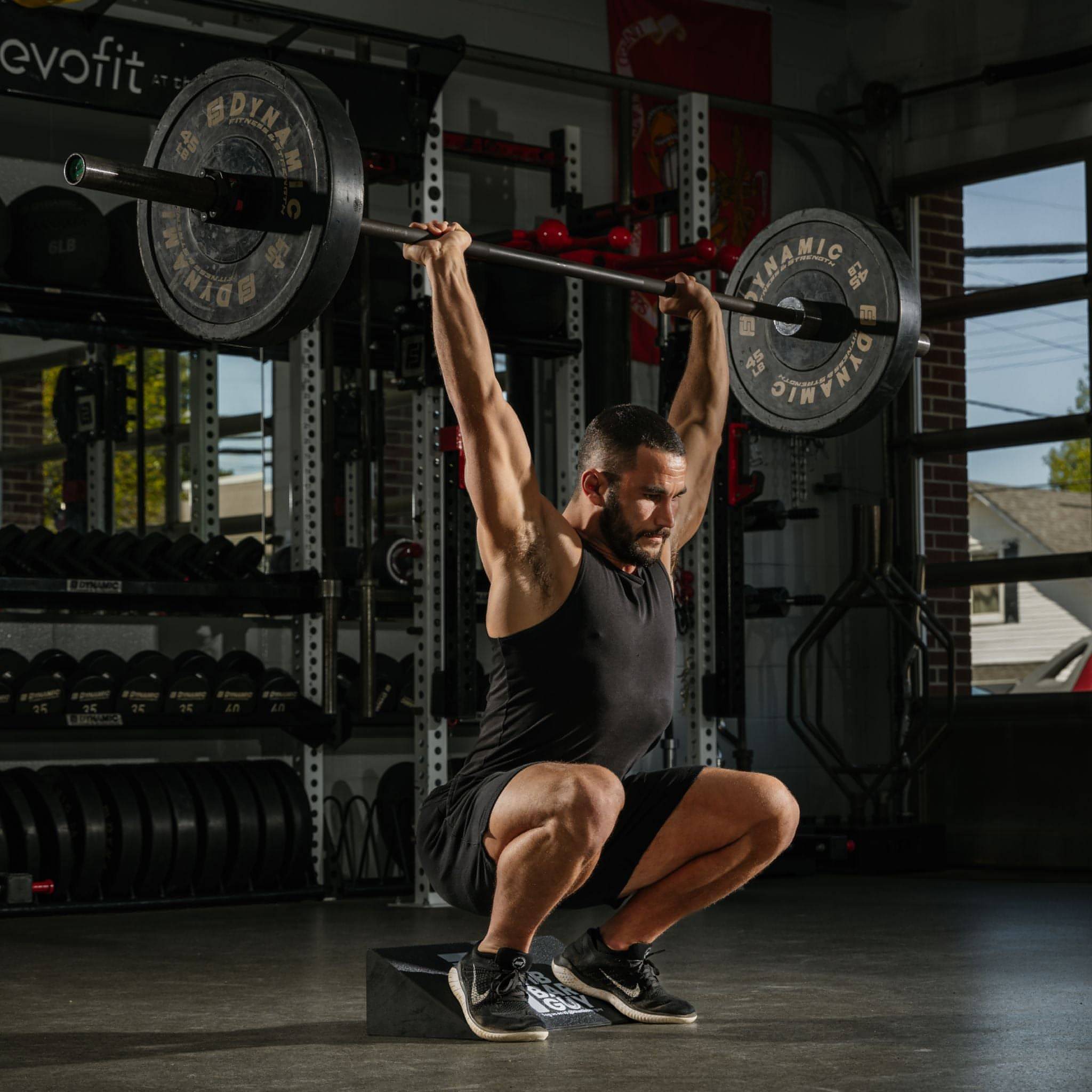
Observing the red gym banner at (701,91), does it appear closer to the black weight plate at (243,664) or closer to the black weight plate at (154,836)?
the black weight plate at (243,664)

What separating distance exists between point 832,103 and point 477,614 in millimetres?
3173

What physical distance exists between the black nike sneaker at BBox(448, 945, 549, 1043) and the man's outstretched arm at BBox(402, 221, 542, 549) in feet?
2.23

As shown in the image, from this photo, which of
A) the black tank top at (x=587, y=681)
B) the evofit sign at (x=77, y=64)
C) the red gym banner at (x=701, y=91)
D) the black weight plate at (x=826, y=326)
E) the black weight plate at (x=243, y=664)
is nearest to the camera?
the black tank top at (x=587, y=681)

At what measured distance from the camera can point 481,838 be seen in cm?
290

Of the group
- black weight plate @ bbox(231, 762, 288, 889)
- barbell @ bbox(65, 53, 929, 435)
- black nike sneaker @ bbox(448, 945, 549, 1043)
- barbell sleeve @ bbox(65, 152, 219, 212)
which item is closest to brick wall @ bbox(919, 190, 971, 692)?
black weight plate @ bbox(231, 762, 288, 889)

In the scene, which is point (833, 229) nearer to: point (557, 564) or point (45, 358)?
point (557, 564)

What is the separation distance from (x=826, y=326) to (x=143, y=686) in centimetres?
261

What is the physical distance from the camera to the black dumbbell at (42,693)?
5.23 meters

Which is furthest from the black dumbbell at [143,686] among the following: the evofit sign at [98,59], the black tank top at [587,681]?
the black tank top at [587,681]

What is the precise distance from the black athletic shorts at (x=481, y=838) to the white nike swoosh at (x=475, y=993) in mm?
106

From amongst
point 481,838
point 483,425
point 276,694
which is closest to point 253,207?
point 483,425

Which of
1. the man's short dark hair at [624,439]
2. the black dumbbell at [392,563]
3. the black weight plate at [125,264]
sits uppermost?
the black weight plate at [125,264]

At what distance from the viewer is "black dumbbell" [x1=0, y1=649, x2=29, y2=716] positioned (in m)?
5.21

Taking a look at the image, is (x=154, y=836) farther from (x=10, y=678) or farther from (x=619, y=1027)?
(x=619, y=1027)
